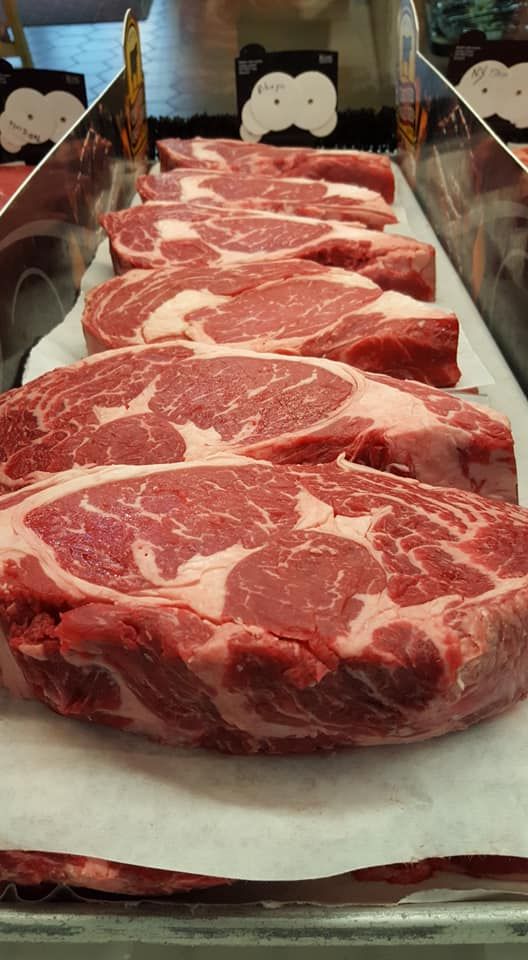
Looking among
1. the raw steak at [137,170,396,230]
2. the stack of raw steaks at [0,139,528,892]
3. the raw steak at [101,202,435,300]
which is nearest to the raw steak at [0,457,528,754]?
the stack of raw steaks at [0,139,528,892]

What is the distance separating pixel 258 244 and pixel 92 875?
2.07 meters

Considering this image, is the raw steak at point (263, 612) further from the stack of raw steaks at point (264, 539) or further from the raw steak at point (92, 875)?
the raw steak at point (92, 875)

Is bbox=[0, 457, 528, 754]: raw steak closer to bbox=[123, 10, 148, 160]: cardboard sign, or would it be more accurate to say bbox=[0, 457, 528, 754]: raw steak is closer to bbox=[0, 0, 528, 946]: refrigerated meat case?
bbox=[0, 0, 528, 946]: refrigerated meat case

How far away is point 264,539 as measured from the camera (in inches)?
58.2

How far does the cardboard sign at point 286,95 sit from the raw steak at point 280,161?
0.20m

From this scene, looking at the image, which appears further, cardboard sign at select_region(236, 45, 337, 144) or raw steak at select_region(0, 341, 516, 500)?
cardboard sign at select_region(236, 45, 337, 144)

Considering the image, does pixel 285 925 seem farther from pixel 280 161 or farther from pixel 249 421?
pixel 280 161

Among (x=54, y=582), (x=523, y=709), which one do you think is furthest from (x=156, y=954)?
(x=523, y=709)

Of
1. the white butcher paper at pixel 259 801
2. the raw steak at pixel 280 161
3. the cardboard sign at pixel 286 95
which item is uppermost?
the cardboard sign at pixel 286 95

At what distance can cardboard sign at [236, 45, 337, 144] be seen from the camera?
12.2 feet

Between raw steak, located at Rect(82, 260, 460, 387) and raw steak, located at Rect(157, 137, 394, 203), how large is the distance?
1035mm

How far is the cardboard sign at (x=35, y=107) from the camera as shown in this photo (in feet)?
11.5

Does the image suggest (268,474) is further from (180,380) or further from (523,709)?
(523,709)

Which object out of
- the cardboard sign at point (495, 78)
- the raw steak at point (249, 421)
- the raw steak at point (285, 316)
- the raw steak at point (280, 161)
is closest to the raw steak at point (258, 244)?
the raw steak at point (285, 316)
